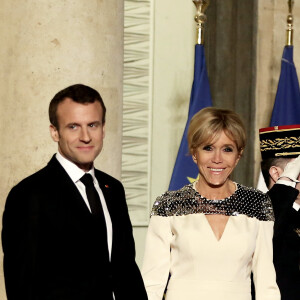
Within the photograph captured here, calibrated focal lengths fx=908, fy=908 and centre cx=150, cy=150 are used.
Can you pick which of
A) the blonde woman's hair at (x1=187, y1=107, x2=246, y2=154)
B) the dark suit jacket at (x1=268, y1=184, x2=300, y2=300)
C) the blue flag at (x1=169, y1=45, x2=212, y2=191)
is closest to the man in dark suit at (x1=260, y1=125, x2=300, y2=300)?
the dark suit jacket at (x1=268, y1=184, x2=300, y2=300)

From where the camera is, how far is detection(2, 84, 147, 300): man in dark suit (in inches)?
122

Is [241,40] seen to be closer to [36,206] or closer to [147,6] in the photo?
[147,6]

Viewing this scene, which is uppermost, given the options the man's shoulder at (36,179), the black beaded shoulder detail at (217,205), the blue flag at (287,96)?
the blue flag at (287,96)

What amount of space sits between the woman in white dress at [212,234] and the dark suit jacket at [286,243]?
1.07 ft

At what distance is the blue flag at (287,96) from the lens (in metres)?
7.25

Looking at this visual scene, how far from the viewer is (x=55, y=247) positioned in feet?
10.4

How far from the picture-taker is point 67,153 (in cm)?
337

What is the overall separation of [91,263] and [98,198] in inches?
10.6

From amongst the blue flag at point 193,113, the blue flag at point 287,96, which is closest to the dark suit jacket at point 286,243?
the blue flag at point 193,113

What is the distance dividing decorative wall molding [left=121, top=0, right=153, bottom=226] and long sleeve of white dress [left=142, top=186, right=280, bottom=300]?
11.4 feet

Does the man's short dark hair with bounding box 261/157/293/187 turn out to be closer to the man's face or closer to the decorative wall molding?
the man's face

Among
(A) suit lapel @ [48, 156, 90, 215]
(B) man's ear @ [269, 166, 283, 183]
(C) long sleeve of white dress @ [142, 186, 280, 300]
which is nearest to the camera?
(A) suit lapel @ [48, 156, 90, 215]

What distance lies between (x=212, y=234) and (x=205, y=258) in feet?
0.38

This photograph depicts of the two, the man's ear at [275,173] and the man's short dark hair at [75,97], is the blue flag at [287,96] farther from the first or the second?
the man's short dark hair at [75,97]
